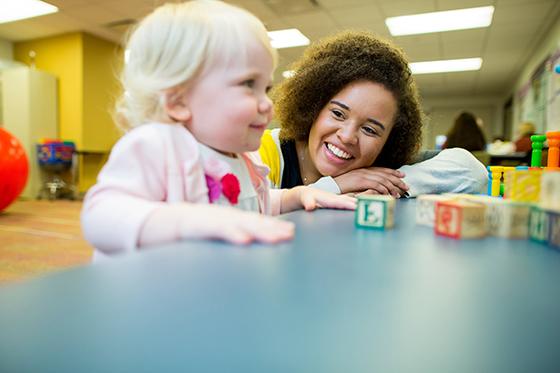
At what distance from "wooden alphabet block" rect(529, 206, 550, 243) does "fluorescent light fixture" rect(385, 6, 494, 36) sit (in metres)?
4.94

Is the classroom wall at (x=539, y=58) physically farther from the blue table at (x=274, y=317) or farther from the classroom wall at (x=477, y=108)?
the blue table at (x=274, y=317)

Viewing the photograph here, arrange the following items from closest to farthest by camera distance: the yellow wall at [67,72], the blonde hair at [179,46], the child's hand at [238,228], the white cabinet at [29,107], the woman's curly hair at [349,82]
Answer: the child's hand at [238,228] < the blonde hair at [179,46] < the woman's curly hair at [349,82] < the white cabinet at [29,107] < the yellow wall at [67,72]

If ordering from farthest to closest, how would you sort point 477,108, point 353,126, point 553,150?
1. point 477,108
2. point 353,126
3. point 553,150

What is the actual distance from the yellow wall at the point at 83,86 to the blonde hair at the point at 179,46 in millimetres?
5683

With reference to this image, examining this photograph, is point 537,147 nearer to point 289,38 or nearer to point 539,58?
point 289,38

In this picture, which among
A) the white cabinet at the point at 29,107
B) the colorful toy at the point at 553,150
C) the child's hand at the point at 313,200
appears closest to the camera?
the child's hand at the point at 313,200

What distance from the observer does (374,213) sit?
50 centimetres

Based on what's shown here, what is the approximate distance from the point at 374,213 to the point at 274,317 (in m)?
0.31

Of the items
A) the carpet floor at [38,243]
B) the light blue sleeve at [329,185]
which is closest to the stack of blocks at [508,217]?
the light blue sleeve at [329,185]

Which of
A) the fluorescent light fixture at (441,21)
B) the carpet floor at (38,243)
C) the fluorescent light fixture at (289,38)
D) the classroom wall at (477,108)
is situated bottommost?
the carpet floor at (38,243)

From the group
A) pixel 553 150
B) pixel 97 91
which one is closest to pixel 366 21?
pixel 97 91

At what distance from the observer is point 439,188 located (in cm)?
114

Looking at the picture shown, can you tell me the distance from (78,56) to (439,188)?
6.04 metres

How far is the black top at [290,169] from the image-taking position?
4.34ft
